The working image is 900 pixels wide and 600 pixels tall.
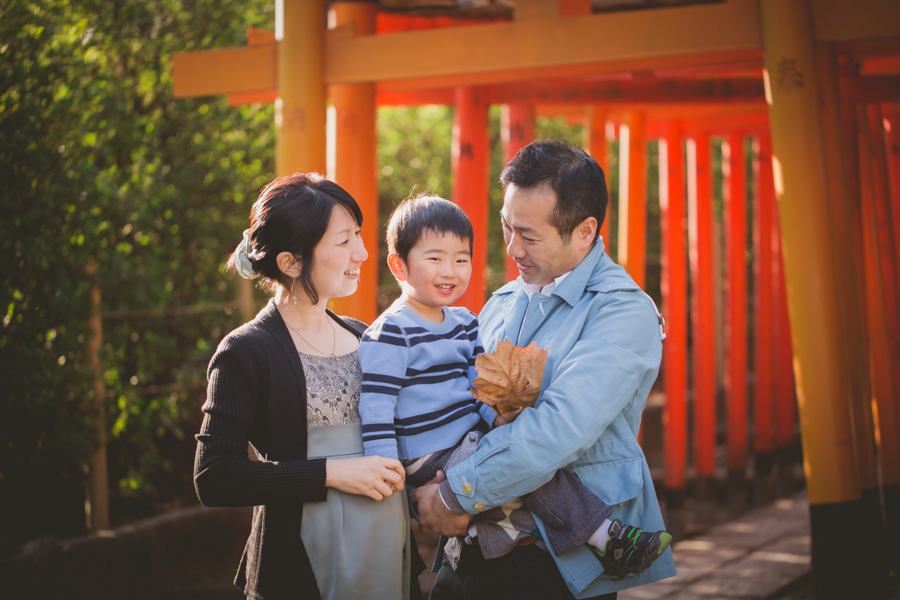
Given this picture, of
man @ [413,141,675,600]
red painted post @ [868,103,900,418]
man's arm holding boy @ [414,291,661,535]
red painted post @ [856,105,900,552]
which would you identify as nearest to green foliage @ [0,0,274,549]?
man @ [413,141,675,600]

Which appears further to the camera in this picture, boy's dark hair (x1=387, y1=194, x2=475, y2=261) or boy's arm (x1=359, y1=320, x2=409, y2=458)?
boy's dark hair (x1=387, y1=194, x2=475, y2=261)

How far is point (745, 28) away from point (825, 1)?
33 centimetres

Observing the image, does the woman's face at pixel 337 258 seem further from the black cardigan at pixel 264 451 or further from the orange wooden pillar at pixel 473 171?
the orange wooden pillar at pixel 473 171

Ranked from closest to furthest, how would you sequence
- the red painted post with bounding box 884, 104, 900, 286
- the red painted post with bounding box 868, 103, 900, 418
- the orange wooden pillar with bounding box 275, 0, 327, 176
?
the orange wooden pillar with bounding box 275, 0, 327, 176 → the red painted post with bounding box 868, 103, 900, 418 → the red painted post with bounding box 884, 104, 900, 286

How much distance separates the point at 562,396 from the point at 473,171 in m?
3.20

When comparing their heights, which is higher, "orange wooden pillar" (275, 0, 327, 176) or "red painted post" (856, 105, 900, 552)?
"orange wooden pillar" (275, 0, 327, 176)

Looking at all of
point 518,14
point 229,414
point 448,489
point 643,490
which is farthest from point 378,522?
point 518,14

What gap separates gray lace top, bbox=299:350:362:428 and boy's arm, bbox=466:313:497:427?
301 mm

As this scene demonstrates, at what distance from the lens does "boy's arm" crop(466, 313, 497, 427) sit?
87.0 inches

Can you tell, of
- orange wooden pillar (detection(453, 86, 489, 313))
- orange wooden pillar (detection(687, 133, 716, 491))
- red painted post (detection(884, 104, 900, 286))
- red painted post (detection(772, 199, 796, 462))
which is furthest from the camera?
red painted post (detection(772, 199, 796, 462))

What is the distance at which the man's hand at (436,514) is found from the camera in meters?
2.04

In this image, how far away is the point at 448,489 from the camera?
2.01 meters

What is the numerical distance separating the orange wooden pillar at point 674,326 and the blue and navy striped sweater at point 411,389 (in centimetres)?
491

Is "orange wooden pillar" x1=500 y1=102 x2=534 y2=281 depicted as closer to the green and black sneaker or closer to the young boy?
the young boy
